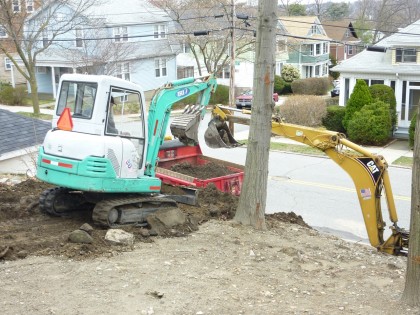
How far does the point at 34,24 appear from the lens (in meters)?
40.2

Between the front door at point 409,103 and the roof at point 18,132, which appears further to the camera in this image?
the front door at point 409,103

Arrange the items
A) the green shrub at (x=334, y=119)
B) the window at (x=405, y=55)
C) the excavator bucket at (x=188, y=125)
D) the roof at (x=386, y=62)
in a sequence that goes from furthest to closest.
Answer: the window at (x=405, y=55) → the roof at (x=386, y=62) → the green shrub at (x=334, y=119) → the excavator bucket at (x=188, y=125)

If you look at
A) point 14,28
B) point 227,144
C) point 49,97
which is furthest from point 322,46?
point 227,144

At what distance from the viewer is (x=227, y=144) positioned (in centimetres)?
1431

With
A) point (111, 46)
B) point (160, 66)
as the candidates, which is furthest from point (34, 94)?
point (160, 66)

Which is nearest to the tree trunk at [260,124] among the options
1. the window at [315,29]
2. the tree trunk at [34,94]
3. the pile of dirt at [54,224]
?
the pile of dirt at [54,224]

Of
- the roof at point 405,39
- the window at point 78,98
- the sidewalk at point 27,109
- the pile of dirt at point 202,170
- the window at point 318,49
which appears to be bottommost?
the pile of dirt at point 202,170

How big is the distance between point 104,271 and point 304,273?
312 cm

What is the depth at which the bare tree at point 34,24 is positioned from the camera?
37125 millimetres

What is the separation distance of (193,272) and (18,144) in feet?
36.3

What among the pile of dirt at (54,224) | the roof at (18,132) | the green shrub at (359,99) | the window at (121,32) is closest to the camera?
the pile of dirt at (54,224)

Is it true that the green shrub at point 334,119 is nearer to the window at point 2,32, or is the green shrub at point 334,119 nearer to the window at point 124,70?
the window at point 124,70

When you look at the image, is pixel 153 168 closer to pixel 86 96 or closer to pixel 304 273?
pixel 86 96

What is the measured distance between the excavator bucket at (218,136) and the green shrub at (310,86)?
3658 cm
